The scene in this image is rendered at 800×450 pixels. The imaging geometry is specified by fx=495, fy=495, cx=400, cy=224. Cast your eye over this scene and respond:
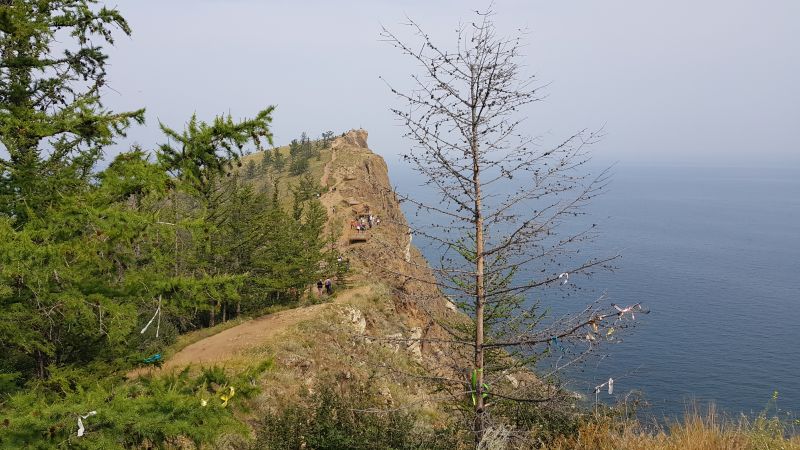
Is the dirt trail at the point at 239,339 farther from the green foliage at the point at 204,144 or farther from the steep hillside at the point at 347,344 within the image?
the green foliage at the point at 204,144

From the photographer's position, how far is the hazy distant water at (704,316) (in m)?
41.8

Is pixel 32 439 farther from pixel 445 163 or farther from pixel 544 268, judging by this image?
pixel 544 268

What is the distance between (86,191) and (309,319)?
18501 millimetres

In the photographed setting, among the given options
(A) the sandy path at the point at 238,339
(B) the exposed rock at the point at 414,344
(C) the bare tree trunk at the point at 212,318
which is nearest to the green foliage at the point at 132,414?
(B) the exposed rock at the point at 414,344

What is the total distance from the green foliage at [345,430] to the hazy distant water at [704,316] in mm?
3040

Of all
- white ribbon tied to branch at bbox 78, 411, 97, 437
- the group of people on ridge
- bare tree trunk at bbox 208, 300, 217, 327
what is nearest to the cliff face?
the group of people on ridge

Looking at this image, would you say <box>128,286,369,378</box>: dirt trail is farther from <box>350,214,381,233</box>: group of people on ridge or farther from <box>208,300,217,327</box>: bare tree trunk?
<box>350,214,381,233</box>: group of people on ridge

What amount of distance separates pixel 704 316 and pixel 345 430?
219 feet

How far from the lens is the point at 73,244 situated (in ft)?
21.4

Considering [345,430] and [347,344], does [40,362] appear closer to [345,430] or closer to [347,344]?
[345,430]

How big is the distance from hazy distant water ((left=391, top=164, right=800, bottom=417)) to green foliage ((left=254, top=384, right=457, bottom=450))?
3040 mm

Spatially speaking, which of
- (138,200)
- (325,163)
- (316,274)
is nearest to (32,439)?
(138,200)

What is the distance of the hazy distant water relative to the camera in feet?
137

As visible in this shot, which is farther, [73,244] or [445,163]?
[445,163]
